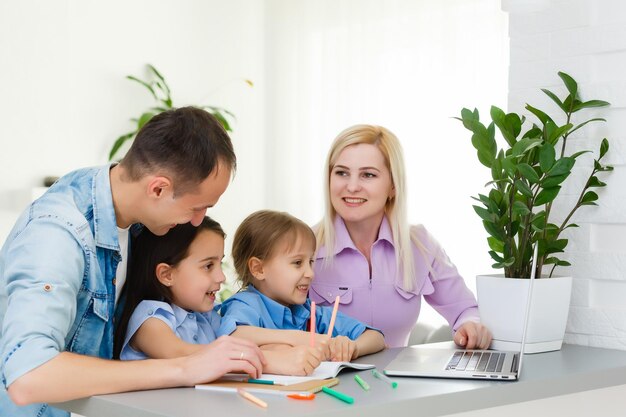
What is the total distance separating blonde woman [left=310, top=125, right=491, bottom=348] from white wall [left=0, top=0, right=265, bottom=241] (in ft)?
7.08

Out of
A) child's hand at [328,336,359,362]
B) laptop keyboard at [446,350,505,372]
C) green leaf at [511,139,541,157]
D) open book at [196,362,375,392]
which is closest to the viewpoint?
open book at [196,362,375,392]

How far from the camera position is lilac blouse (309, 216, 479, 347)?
2684 millimetres

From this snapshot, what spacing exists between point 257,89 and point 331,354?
3.92 meters

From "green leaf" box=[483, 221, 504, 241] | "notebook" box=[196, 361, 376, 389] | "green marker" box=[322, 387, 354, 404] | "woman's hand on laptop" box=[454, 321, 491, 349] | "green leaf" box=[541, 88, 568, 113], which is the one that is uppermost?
"green leaf" box=[541, 88, 568, 113]

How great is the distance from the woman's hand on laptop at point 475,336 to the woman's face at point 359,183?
58 centimetres

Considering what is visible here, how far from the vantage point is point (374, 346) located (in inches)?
84.7

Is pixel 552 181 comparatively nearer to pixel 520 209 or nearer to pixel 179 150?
pixel 520 209

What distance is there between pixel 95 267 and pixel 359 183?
113 cm

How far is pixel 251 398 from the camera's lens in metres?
1.49

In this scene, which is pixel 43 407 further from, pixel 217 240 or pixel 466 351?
pixel 466 351

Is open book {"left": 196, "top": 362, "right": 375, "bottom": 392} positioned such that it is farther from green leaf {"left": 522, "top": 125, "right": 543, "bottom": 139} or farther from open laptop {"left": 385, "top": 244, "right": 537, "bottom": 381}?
green leaf {"left": 522, "top": 125, "right": 543, "bottom": 139}

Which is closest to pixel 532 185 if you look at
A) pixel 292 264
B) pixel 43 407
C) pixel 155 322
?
pixel 292 264

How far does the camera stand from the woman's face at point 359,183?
2.67m

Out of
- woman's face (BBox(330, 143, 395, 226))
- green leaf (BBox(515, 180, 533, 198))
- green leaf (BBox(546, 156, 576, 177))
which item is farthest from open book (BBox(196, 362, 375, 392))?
woman's face (BBox(330, 143, 395, 226))
